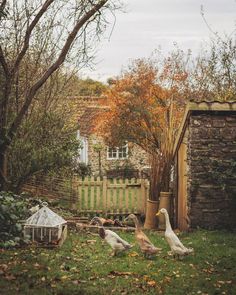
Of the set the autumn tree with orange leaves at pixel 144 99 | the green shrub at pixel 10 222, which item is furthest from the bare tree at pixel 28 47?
the autumn tree with orange leaves at pixel 144 99

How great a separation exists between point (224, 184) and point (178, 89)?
17288mm

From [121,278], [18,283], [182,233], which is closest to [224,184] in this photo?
[182,233]

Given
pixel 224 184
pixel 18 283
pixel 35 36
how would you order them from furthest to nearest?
pixel 35 36
pixel 224 184
pixel 18 283

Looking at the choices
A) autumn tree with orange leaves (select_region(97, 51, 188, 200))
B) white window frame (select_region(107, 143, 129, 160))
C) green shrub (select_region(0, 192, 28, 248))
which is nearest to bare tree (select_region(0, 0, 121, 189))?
green shrub (select_region(0, 192, 28, 248))

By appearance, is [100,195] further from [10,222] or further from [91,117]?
[91,117]

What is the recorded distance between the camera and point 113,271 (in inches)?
282

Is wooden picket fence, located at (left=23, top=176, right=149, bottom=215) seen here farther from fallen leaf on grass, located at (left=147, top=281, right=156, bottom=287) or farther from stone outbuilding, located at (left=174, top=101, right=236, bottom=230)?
fallen leaf on grass, located at (left=147, top=281, right=156, bottom=287)

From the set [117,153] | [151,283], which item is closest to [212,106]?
[151,283]

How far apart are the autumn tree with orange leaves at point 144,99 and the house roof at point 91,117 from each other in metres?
0.84

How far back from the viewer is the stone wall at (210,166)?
35.9ft

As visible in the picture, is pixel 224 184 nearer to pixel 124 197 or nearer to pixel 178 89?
pixel 124 197

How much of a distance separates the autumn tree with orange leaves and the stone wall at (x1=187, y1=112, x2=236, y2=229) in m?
12.7

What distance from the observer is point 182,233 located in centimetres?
1091

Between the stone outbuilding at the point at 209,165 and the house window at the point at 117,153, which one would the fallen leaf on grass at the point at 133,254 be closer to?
the stone outbuilding at the point at 209,165
